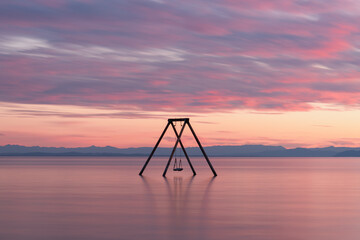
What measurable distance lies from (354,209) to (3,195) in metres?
21.3

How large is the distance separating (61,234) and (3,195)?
18289 mm

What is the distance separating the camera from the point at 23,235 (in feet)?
63.2

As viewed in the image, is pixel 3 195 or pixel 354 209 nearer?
pixel 354 209

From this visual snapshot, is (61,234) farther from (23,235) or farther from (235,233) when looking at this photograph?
(235,233)

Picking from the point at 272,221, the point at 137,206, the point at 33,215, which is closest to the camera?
the point at 272,221

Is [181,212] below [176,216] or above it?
above

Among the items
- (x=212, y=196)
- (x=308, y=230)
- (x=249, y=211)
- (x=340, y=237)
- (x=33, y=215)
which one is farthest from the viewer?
(x=212, y=196)

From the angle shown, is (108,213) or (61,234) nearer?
(61,234)

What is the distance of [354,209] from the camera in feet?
93.5

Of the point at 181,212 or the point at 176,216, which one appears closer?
the point at 176,216

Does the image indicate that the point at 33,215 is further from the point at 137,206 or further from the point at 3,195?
the point at 3,195

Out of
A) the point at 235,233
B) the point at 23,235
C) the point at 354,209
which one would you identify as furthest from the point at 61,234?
the point at 354,209

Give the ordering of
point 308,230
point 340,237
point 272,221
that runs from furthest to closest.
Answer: point 272,221
point 308,230
point 340,237

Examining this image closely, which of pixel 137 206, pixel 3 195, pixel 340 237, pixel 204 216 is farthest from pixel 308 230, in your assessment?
pixel 3 195
